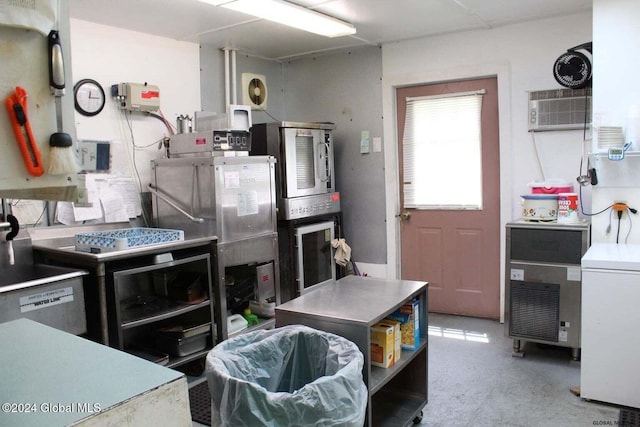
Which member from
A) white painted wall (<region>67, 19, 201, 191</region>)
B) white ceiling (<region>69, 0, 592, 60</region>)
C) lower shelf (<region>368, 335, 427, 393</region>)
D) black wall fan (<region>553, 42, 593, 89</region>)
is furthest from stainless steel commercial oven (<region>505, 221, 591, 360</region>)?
white painted wall (<region>67, 19, 201, 191</region>)

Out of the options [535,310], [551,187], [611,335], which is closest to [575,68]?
[551,187]

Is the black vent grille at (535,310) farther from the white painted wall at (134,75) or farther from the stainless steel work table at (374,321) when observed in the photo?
the white painted wall at (134,75)

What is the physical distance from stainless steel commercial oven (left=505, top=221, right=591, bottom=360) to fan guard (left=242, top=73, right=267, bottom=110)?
2.57m

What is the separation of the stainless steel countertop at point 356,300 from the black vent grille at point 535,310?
1299 mm

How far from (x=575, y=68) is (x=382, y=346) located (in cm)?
256

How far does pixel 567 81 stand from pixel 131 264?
3.27m

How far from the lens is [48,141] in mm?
972

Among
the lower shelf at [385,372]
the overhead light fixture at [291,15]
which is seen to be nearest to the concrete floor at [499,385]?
the lower shelf at [385,372]

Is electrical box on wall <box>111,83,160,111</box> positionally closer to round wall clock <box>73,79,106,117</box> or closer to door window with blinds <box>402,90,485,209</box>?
round wall clock <box>73,79,106,117</box>

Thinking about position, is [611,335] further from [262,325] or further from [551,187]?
[262,325]

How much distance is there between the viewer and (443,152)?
14.8 feet

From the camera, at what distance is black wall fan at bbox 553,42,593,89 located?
3.51m

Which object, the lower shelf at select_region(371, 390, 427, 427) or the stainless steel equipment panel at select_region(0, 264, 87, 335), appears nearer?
the stainless steel equipment panel at select_region(0, 264, 87, 335)

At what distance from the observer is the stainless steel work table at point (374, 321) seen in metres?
2.11
